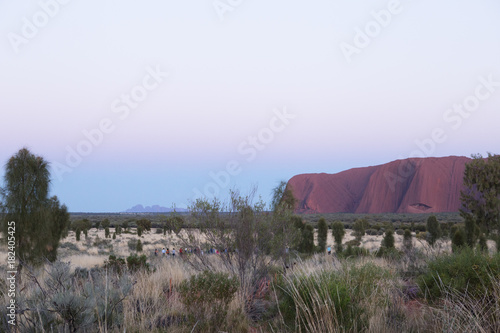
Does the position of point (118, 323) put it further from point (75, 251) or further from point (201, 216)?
point (75, 251)

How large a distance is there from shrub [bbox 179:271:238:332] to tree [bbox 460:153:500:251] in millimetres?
16275

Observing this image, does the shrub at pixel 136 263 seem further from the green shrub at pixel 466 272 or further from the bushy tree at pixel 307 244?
the bushy tree at pixel 307 244

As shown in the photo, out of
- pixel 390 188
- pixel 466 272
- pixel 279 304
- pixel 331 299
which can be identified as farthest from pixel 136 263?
pixel 390 188

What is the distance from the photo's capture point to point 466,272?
745cm

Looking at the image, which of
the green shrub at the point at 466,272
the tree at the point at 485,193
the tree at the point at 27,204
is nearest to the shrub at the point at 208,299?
the green shrub at the point at 466,272

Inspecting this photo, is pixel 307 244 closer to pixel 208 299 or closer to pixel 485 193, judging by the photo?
pixel 485 193

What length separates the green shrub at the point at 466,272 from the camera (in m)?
7.01

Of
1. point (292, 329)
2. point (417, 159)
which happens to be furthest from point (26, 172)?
point (417, 159)

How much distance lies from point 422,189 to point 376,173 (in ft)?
50.2

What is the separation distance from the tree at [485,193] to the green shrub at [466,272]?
486 inches

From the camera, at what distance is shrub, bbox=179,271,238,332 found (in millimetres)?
6332

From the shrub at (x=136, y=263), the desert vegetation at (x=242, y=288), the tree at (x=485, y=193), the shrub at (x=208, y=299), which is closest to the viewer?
the desert vegetation at (x=242, y=288)

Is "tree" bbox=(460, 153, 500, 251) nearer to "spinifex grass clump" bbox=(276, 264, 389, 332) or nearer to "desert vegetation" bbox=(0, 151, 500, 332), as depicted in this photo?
"desert vegetation" bbox=(0, 151, 500, 332)

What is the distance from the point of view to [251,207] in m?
9.96
